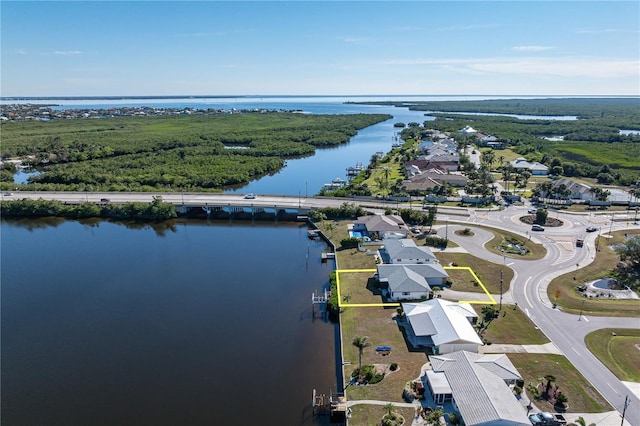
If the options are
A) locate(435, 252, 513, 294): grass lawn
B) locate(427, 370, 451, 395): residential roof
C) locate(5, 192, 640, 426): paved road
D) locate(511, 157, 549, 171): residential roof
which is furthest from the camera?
locate(511, 157, 549, 171): residential roof

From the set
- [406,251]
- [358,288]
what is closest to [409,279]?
[358,288]

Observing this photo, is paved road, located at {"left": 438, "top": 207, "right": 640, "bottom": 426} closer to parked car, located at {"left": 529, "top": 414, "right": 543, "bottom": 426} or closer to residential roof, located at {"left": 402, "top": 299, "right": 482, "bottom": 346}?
parked car, located at {"left": 529, "top": 414, "right": 543, "bottom": 426}

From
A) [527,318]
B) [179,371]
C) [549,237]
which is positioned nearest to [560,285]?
[527,318]

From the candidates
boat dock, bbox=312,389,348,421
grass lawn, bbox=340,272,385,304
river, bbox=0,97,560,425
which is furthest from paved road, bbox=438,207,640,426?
river, bbox=0,97,560,425

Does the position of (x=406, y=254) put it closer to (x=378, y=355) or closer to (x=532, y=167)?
(x=378, y=355)

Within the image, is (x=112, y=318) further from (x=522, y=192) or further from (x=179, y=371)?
(x=522, y=192)

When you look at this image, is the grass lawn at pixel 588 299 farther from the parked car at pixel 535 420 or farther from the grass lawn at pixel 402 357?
the parked car at pixel 535 420

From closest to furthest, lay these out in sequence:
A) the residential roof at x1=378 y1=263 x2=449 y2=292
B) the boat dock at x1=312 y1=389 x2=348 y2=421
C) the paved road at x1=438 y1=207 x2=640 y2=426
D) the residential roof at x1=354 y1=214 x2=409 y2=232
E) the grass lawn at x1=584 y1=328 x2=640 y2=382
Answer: the boat dock at x1=312 y1=389 x2=348 y2=421 → the paved road at x1=438 y1=207 x2=640 y2=426 → the grass lawn at x1=584 y1=328 x2=640 y2=382 → the residential roof at x1=378 y1=263 x2=449 y2=292 → the residential roof at x1=354 y1=214 x2=409 y2=232
